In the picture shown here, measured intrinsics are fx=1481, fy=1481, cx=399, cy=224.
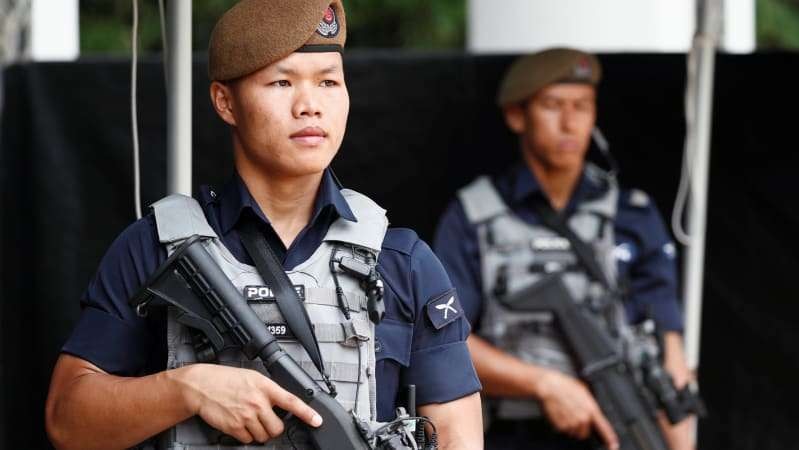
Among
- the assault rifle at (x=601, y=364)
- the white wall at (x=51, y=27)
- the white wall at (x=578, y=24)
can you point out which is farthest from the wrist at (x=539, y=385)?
the white wall at (x=51, y=27)

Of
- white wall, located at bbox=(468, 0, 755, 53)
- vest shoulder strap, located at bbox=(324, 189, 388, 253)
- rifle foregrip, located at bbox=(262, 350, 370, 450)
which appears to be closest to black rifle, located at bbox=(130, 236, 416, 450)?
rifle foregrip, located at bbox=(262, 350, 370, 450)

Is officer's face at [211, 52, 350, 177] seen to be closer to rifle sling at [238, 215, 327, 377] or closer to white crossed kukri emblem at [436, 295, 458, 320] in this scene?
rifle sling at [238, 215, 327, 377]

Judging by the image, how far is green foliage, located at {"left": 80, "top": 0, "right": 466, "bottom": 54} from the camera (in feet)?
35.2

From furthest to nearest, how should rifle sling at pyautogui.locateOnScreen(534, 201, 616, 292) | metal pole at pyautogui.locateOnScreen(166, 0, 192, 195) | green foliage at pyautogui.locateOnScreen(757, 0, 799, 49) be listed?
green foliage at pyautogui.locateOnScreen(757, 0, 799, 49), rifle sling at pyautogui.locateOnScreen(534, 201, 616, 292), metal pole at pyautogui.locateOnScreen(166, 0, 192, 195)

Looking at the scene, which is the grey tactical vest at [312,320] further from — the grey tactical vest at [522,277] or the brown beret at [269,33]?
the grey tactical vest at [522,277]

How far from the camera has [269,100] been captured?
8.17 feet

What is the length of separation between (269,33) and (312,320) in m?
0.48

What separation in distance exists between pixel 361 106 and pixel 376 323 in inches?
97.9

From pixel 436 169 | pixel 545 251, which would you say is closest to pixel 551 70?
pixel 545 251

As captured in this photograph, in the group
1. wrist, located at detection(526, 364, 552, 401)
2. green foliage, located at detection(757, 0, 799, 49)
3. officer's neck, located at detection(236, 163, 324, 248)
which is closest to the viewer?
officer's neck, located at detection(236, 163, 324, 248)

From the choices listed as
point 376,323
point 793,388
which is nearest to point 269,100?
point 376,323

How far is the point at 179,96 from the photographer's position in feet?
10.6

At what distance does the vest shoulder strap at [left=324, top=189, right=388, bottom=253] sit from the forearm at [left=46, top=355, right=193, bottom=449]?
37 cm

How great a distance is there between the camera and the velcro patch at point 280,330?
2438 millimetres
